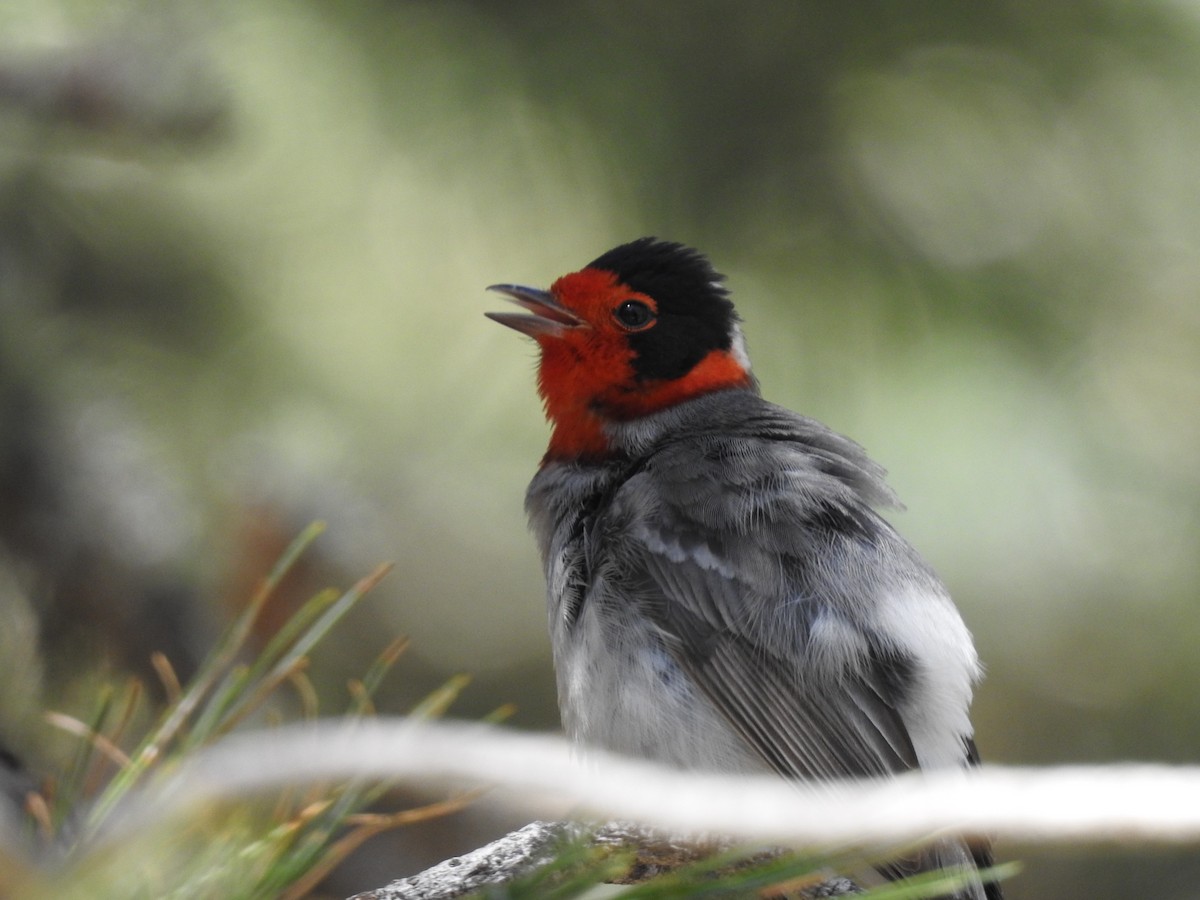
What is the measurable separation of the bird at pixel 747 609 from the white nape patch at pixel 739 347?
0.38 meters

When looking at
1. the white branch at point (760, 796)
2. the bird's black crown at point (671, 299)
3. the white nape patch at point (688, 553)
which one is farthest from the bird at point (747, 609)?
the white branch at point (760, 796)

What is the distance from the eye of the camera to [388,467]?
569 centimetres

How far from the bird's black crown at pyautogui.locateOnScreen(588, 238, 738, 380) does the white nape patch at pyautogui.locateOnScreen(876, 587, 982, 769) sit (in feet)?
3.56

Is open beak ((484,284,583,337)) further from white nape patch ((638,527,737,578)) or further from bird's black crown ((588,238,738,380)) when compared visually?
white nape patch ((638,527,737,578))

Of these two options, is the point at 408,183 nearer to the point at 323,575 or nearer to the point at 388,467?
the point at 388,467

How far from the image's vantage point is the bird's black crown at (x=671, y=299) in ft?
11.8

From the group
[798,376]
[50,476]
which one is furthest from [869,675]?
[50,476]

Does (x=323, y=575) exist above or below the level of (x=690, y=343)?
below

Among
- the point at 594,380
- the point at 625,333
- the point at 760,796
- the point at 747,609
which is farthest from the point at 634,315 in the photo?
the point at 760,796

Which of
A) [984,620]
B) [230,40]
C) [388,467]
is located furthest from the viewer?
[388,467]

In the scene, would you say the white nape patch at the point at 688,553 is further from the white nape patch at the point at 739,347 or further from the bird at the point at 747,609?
the white nape patch at the point at 739,347

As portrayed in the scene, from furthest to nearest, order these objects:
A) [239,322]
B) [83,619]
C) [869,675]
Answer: [239,322]
[83,619]
[869,675]

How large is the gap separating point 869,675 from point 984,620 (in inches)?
104

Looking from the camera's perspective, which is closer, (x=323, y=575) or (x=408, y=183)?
(x=323, y=575)
